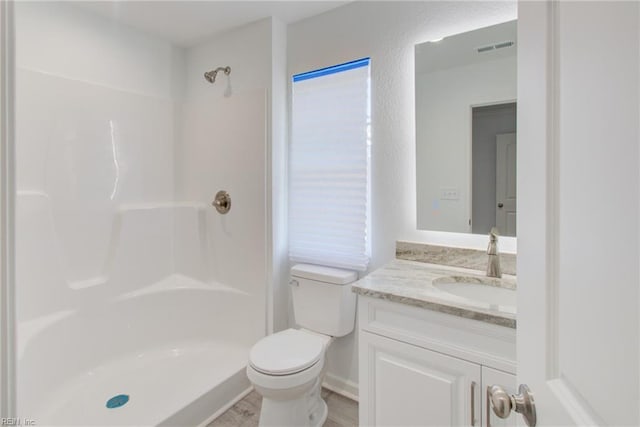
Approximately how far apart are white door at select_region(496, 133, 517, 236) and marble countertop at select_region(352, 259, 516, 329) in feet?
0.80

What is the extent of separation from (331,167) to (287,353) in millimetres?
1070

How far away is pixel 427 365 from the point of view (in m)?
1.20

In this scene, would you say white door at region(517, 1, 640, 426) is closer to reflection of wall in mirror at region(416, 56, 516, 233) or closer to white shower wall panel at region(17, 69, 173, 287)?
reflection of wall in mirror at region(416, 56, 516, 233)

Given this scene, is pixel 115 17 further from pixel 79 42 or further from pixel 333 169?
pixel 333 169

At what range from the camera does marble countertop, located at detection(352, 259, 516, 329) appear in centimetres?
108

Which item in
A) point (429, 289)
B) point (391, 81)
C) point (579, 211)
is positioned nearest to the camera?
point (579, 211)

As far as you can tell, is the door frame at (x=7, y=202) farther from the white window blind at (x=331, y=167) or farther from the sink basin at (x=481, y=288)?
the white window blind at (x=331, y=167)

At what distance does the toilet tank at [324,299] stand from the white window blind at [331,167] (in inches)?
A: 5.4

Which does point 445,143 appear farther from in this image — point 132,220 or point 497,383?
point 132,220

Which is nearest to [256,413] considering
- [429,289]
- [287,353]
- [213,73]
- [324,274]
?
[287,353]

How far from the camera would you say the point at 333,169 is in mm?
1993

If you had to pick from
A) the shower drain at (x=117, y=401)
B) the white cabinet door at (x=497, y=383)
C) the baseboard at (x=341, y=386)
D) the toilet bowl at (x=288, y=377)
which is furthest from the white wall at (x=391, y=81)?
the shower drain at (x=117, y=401)

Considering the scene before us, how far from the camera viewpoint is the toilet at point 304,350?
4.90 ft

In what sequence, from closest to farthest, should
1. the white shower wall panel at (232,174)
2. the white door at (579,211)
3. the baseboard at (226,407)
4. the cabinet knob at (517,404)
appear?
the white door at (579,211) → the cabinet knob at (517,404) → the baseboard at (226,407) → the white shower wall panel at (232,174)
